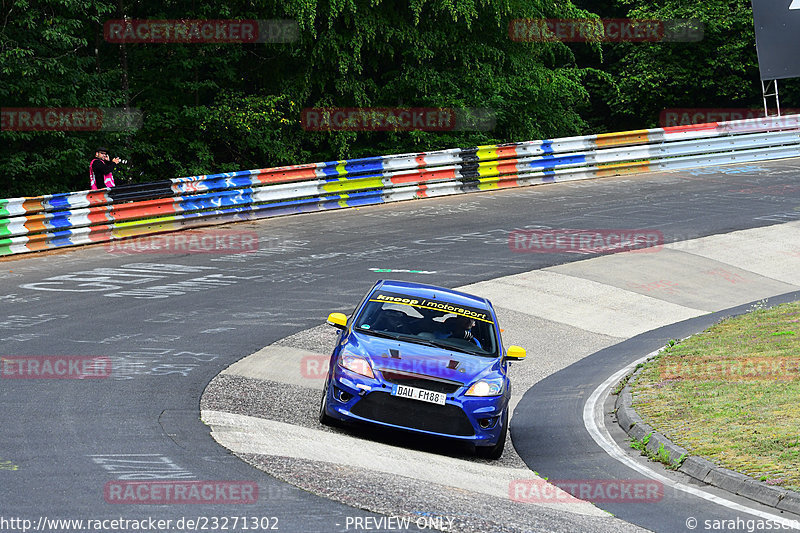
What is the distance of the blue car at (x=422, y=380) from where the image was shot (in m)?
9.75

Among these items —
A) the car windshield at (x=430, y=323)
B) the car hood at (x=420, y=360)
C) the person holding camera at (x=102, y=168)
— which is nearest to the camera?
the car hood at (x=420, y=360)

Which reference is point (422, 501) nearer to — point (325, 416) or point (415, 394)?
point (415, 394)

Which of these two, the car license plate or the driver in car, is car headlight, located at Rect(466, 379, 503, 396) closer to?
the car license plate

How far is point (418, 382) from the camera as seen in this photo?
9.77 meters

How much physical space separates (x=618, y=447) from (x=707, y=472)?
156 centimetres

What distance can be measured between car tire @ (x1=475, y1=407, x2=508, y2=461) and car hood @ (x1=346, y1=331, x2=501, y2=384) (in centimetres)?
54

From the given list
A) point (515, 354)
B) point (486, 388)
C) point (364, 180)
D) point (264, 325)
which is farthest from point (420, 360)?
point (364, 180)

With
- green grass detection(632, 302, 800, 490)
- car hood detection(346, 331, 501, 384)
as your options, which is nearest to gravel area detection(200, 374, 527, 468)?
car hood detection(346, 331, 501, 384)

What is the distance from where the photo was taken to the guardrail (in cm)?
1973

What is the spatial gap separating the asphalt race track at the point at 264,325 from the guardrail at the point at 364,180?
55 cm

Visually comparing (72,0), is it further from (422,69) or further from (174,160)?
(422,69)

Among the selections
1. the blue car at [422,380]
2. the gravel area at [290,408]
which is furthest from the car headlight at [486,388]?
the gravel area at [290,408]

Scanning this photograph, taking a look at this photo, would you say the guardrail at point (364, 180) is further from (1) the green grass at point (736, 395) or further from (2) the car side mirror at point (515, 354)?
(2) the car side mirror at point (515, 354)

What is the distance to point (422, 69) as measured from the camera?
1114 inches
